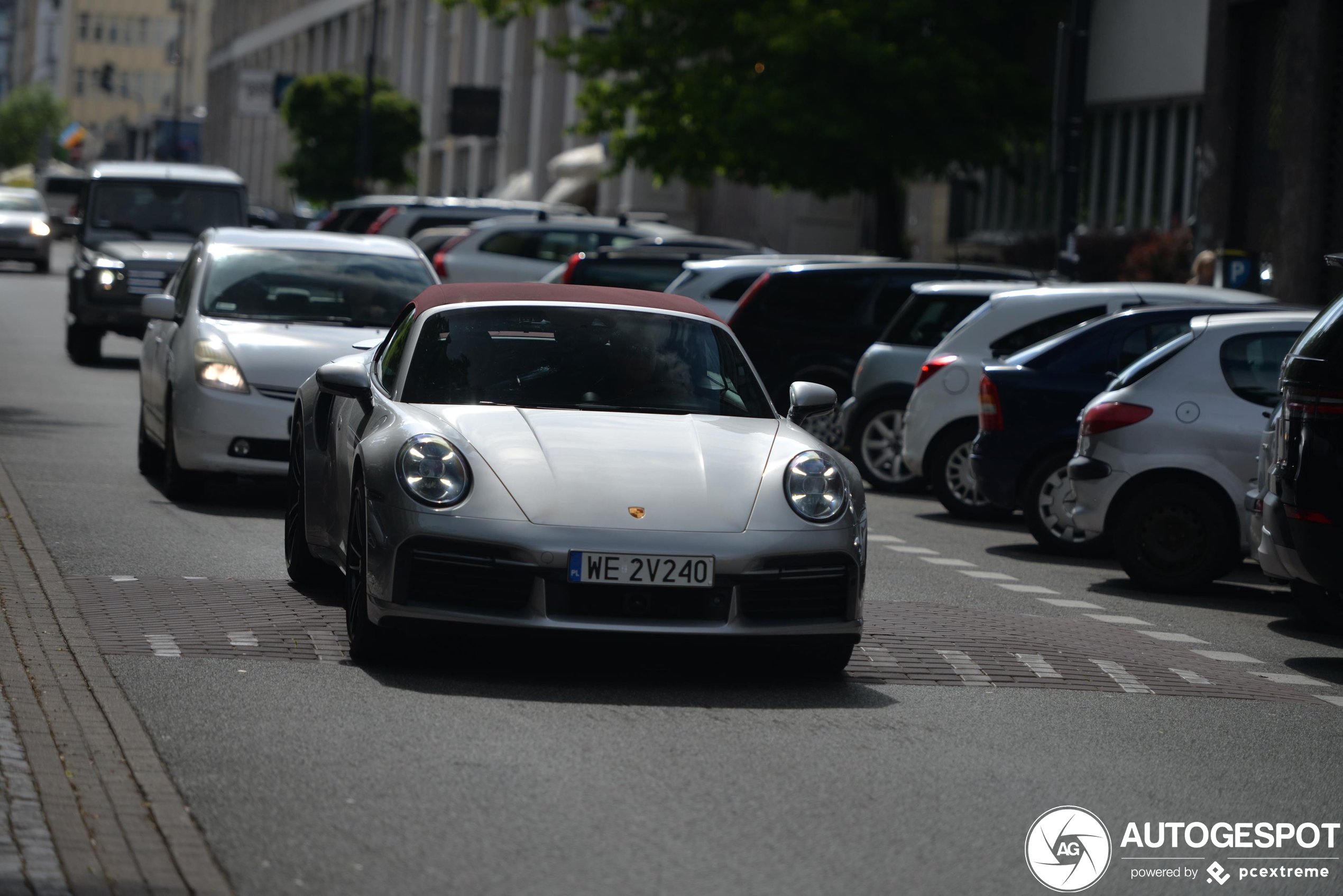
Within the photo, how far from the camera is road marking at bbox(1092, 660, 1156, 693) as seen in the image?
8.38 m

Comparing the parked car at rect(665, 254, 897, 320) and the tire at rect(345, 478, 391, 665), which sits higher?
the parked car at rect(665, 254, 897, 320)

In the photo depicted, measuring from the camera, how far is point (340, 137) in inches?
2677

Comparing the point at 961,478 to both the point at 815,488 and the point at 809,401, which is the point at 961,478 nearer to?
the point at 809,401

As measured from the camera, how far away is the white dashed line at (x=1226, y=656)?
9.42m

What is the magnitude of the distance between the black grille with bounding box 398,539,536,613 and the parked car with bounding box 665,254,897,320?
466 inches

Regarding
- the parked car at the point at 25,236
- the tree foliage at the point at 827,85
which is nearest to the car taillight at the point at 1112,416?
the tree foliage at the point at 827,85

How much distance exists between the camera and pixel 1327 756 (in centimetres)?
718

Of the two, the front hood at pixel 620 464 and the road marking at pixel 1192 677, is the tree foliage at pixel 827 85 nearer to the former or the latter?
the road marking at pixel 1192 677

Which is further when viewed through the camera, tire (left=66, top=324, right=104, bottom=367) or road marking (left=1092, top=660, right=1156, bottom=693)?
tire (left=66, top=324, right=104, bottom=367)

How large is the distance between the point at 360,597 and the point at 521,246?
20501 mm

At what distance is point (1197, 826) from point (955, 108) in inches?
1046

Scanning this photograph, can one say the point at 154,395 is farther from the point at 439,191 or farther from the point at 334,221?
the point at 439,191

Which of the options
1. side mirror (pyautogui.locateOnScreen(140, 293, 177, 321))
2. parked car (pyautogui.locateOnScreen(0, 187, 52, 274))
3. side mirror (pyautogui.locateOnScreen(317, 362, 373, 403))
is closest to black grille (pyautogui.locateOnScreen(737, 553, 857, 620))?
side mirror (pyautogui.locateOnScreen(317, 362, 373, 403))

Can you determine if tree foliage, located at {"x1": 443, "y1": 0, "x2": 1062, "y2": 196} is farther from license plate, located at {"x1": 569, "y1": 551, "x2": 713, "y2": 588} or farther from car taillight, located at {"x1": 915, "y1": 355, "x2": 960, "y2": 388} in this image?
license plate, located at {"x1": 569, "y1": 551, "x2": 713, "y2": 588}
